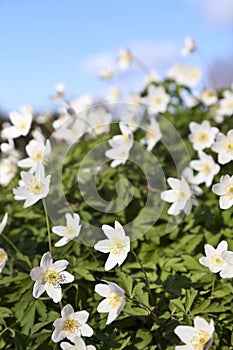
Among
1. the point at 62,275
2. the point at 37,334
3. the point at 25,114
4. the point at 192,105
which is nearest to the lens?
the point at 62,275

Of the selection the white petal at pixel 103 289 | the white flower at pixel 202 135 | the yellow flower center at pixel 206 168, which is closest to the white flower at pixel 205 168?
the yellow flower center at pixel 206 168

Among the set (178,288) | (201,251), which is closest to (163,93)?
(201,251)

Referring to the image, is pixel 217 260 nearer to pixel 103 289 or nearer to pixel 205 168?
pixel 103 289

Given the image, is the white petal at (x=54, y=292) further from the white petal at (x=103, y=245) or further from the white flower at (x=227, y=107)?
the white flower at (x=227, y=107)

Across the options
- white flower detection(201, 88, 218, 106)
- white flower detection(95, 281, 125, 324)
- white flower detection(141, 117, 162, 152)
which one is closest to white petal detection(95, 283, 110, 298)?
white flower detection(95, 281, 125, 324)

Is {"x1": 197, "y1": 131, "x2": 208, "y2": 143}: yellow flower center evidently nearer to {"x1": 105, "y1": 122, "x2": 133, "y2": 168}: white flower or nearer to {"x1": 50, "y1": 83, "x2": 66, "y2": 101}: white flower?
{"x1": 105, "y1": 122, "x2": 133, "y2": 168}: white flower

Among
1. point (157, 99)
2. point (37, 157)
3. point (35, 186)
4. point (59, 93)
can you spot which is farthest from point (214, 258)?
point (157, 99)

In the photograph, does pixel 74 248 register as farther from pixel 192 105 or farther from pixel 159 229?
pixel 192 105
